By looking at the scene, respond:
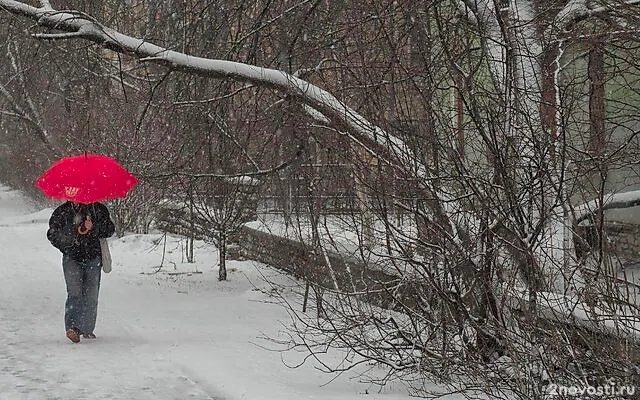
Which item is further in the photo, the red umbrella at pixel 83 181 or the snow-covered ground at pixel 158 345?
the red umbrella at pixel 83 181

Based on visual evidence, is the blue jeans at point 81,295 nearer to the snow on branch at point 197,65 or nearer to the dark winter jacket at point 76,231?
the dark winter jacket at point 76,231

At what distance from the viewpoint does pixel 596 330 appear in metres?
5.52

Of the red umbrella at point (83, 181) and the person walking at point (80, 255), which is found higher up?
the red umbrella at point (83, 181)

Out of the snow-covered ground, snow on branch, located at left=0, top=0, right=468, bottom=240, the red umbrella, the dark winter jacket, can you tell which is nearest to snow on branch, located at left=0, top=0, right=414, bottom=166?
snow on branch, located at left=0, top=0, right=468, bottom=240

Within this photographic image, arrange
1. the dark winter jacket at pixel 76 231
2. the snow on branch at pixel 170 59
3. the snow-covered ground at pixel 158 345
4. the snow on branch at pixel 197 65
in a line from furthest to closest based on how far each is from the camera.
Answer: the dark winter jacket at pixel 76 231 → the snow on branch at pixel 170 59 → the snow on branch at pixel 197 65 → the snow-covered ground at pixel 158 345

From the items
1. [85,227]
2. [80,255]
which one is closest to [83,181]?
[85,227]

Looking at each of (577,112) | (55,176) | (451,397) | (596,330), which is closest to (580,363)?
(596,330)

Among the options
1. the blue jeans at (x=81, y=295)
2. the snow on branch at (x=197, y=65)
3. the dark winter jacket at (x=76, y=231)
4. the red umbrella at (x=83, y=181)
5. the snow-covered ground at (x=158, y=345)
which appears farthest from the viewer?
the dark winter jacket at (x=76, y=231)

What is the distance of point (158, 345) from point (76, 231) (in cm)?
142

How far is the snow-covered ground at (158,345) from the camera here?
784 cm

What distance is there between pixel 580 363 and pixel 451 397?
171 centimetres

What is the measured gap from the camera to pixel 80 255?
10.1m

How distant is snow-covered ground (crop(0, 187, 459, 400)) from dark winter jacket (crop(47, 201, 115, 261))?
2.95ft

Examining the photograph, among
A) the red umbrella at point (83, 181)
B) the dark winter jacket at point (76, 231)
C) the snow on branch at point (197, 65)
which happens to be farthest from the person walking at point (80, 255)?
the snow on branch at point (197, 65)
